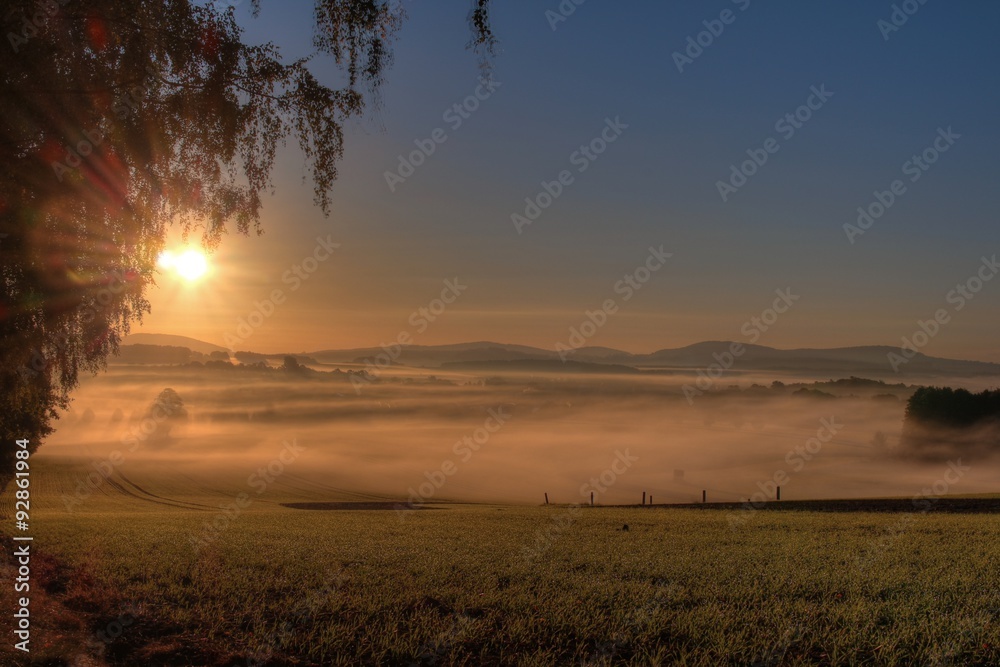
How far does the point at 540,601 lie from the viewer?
30.8 ft

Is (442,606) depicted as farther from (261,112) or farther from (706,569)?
(261,112)

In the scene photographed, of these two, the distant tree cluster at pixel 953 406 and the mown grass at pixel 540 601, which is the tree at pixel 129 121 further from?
the distant tree cluster at pixel 953 406

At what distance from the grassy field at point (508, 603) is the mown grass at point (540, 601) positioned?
4 centimetres

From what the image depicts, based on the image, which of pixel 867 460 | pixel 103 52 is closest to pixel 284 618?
pixel 103 52

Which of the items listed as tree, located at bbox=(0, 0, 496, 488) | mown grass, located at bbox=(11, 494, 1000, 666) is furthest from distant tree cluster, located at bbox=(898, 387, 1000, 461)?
tree, located at bbox=(0, 0, 496, 488)

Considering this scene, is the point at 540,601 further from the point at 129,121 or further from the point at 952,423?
the point at 952,423

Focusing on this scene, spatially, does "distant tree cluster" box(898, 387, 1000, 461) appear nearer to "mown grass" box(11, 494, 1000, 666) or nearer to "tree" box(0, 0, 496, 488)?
"mown grass" box(11, 494, 1000, 666)

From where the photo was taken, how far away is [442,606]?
30.1 feet

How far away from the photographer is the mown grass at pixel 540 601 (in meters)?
7.50

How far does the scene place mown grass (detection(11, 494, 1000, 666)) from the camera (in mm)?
7504

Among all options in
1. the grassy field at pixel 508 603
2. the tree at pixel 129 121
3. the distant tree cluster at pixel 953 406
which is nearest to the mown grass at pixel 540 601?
the grassy field at pixel 508 603

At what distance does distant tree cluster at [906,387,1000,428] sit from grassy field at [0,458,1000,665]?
84.2 m

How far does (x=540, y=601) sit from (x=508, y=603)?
494 millimetres

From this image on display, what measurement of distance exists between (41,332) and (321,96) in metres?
9.80
